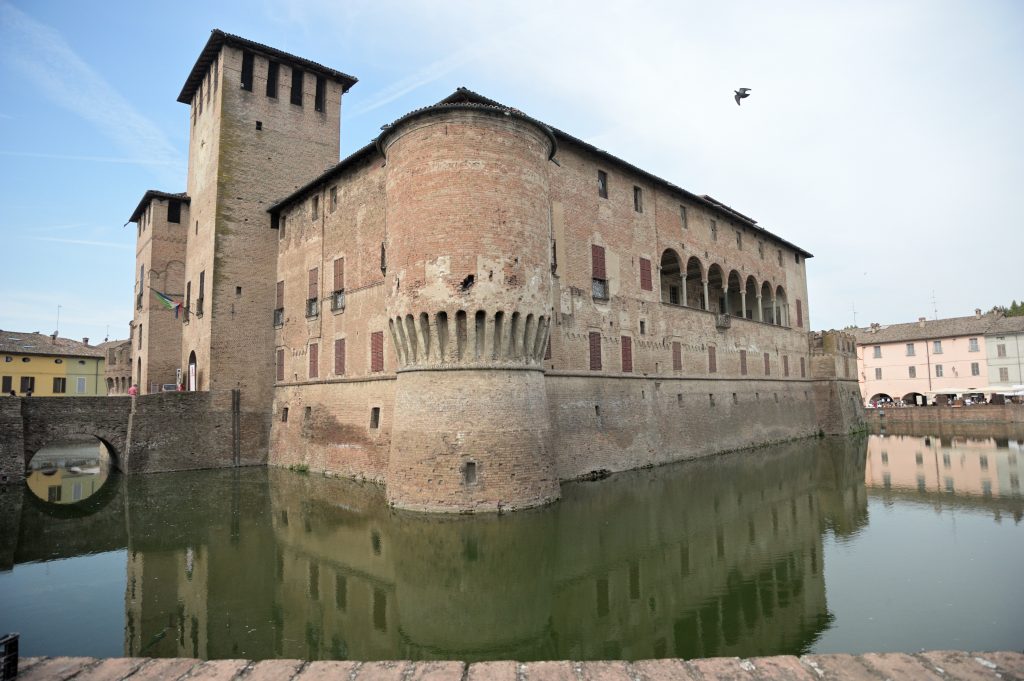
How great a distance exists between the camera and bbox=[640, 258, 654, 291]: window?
23656 mm

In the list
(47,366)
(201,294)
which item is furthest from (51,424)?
(47,366)

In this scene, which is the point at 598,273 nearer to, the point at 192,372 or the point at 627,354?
the point at 627,354

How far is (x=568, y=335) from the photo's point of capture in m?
19.8

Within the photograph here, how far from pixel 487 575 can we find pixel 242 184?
2198cm

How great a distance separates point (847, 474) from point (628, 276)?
10647 mm

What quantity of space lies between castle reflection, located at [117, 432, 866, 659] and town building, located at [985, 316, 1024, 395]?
43393 millimetres

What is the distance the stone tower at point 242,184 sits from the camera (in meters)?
24.8

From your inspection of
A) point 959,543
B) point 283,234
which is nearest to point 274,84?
point 283,234

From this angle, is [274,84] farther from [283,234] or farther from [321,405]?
[321,405]

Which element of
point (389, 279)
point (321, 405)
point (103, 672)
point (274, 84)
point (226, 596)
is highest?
point (274, 84)

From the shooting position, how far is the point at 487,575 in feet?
33.3

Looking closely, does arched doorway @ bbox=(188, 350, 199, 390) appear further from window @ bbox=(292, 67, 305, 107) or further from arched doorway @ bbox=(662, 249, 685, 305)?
arched doorway @ bbox=(662, 249, 685, 305)

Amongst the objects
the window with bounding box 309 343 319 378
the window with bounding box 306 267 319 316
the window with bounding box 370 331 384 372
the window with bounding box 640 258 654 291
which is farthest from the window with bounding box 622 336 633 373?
the window with bounding box 306 267 319 316

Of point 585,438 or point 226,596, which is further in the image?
point 585,438
